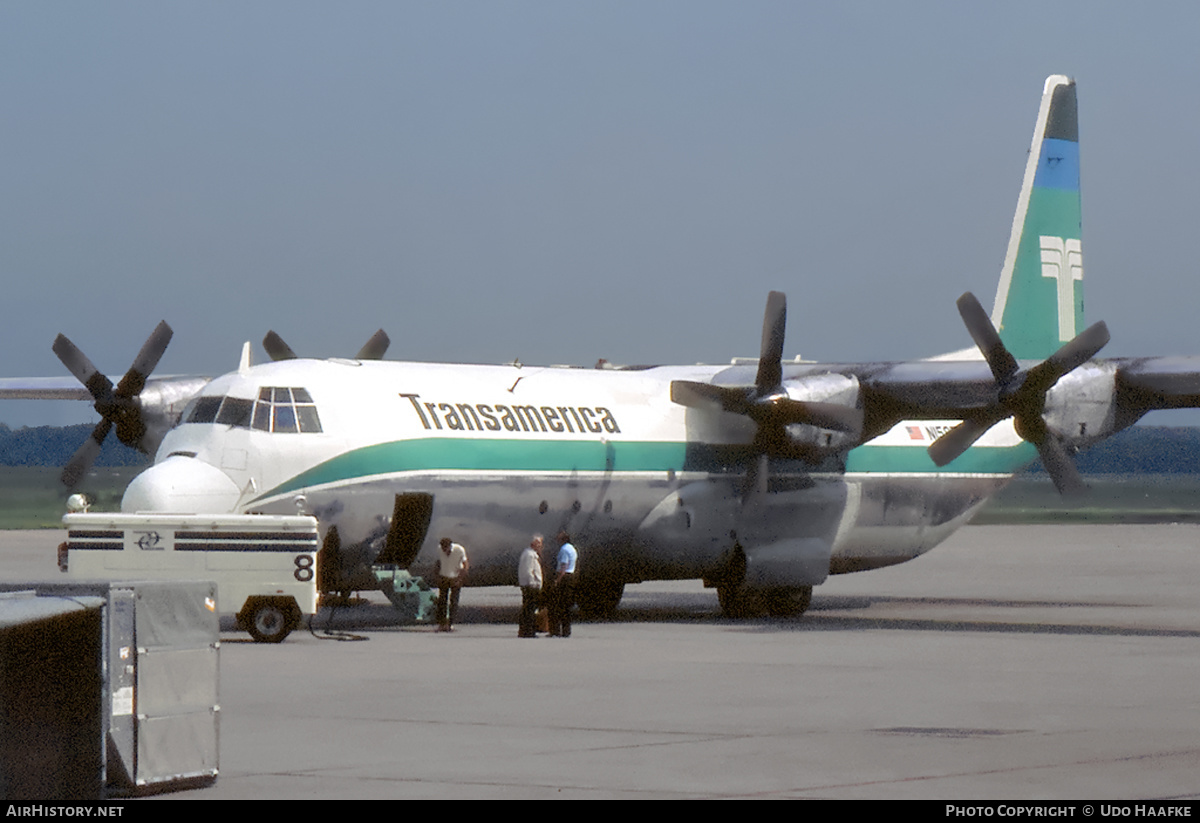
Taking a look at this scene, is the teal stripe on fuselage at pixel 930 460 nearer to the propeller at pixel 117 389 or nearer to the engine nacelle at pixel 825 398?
the engine nacelle at pixel 825 398

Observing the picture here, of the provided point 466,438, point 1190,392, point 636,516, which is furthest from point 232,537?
point 1190,392

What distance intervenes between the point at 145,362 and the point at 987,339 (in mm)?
13148

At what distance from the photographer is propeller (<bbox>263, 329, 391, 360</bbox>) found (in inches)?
1139

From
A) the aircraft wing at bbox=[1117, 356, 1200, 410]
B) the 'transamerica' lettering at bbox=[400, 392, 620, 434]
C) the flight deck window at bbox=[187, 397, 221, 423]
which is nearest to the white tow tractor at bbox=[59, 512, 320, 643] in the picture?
the flight deck window at bbox=[187, 397, 221, 423]

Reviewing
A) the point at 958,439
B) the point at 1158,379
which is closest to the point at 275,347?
the point at 958,439

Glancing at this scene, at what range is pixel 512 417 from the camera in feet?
81.8

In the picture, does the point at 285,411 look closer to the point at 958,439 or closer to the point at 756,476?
the point at 756,476

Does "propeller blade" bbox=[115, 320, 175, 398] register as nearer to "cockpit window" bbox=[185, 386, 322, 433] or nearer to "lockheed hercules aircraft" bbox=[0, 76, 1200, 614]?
"lockheed hercules aircraft" bbox=[0, 76, 1200, 614]

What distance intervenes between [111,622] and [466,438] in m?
13.8

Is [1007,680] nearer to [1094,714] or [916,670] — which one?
[916,670]

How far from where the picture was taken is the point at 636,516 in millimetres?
26188

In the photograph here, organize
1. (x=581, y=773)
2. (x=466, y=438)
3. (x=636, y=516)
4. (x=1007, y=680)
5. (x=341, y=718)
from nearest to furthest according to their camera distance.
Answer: (x=581, y=773) → (x=341, y=718) → (x=1007, y=680) → (x=466, y=438) → (x=636, y=516)

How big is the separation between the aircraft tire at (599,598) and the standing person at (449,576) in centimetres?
331

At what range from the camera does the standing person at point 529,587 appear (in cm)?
2303
